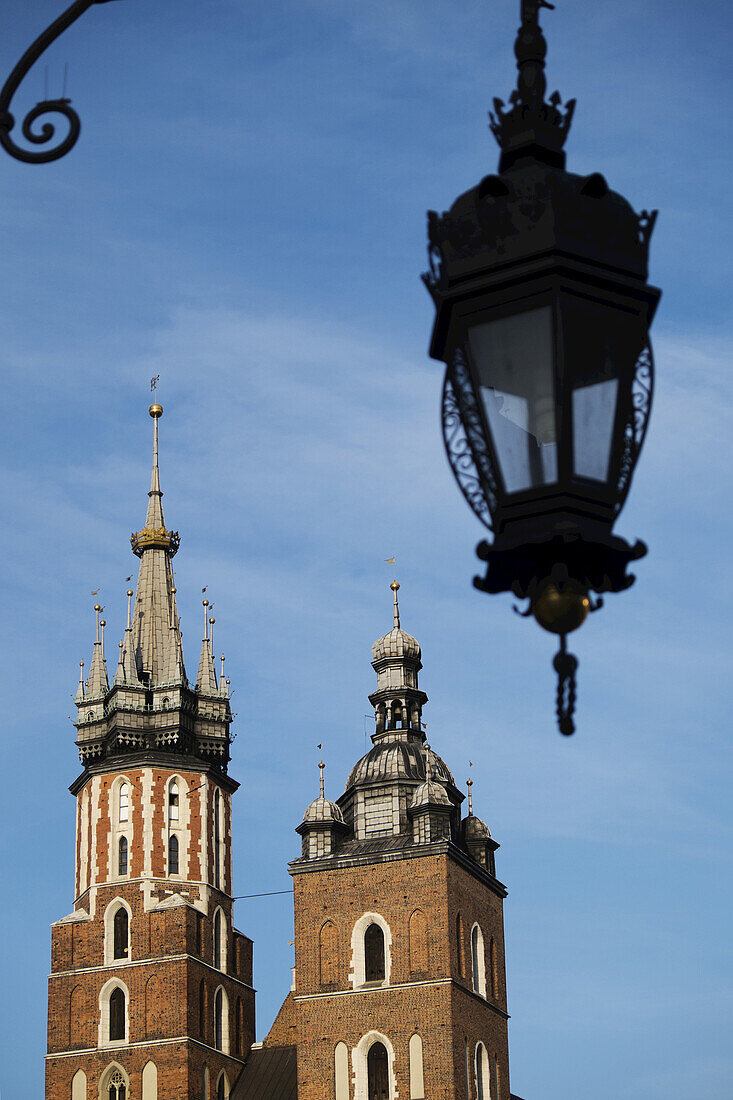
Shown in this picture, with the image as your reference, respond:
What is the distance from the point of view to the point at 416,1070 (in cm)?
5350

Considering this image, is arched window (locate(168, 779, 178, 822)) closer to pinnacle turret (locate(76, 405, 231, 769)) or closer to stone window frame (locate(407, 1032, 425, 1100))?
pinnacle turret (locate(76, 405, 231, 769))

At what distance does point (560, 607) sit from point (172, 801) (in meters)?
56.6

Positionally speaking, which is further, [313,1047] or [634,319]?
[313,1047]

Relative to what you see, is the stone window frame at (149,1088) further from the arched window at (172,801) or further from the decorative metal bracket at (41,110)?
the decorative metal bracket at (41,110)

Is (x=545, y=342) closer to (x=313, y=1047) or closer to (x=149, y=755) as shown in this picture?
(x=313, y=1047)

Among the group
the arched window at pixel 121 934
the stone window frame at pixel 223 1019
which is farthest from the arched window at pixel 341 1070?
the arched window at pixel 121 934

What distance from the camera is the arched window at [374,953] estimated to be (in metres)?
55.9

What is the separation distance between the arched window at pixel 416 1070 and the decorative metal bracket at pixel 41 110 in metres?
49.2

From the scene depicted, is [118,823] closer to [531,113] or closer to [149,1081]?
[149,1081]

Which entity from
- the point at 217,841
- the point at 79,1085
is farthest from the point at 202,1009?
the point at 217,841

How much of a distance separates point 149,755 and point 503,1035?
47.2 ft

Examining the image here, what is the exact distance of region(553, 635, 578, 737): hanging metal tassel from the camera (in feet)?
17.6

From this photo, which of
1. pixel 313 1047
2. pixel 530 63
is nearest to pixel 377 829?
pixel 313 1047

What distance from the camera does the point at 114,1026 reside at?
5834 centimetres
